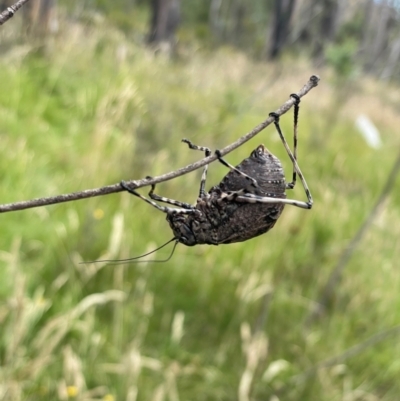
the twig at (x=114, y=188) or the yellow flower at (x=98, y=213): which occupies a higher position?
the yellow flower at (x=98, y=213)

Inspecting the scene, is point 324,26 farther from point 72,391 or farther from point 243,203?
point 243,203

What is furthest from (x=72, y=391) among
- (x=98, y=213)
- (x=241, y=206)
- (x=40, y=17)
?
(x=40, y=17)

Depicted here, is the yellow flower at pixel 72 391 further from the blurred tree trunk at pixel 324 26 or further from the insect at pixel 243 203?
the blurred tree trunk at pixel 324 26

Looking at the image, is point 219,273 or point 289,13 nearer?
point 289,13

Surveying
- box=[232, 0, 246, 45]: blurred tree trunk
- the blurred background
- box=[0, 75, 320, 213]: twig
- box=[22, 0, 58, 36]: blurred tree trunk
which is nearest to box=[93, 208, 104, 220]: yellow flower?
the blurred background

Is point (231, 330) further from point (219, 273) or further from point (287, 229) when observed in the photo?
point (287, 229)

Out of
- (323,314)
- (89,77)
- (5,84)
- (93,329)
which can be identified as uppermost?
(89,77)

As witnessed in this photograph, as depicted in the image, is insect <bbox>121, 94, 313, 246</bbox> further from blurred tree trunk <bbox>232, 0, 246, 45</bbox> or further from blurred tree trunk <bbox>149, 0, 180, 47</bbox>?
blurred tree trunk <bbox>232, 0, 246, 45</bbox>

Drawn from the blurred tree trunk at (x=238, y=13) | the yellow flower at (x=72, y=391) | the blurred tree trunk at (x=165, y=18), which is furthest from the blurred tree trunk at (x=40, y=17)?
the blurred tree trunk at (x=238, y=13)

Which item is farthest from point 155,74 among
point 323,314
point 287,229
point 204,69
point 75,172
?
point 323,314
